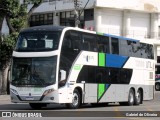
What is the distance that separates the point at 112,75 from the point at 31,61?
5603 millimetres

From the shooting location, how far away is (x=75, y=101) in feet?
77.8

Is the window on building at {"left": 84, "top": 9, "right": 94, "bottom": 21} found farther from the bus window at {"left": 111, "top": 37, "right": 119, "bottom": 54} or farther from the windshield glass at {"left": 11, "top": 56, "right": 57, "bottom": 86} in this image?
the windshield glass at {"left": 11, "top": 56, "right": 57, "bottom": 86}

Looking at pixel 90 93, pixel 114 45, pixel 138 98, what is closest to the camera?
pixel 90 93

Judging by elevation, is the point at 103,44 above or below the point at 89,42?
below

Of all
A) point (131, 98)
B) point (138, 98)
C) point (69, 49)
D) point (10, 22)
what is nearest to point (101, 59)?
point (69, 49)

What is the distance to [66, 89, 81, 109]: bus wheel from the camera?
23406mm

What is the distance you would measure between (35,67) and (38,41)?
1.20 meters

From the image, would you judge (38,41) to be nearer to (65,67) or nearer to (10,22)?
(65,67)

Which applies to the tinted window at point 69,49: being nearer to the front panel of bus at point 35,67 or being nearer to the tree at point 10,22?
the front panel of bus at point 35,67

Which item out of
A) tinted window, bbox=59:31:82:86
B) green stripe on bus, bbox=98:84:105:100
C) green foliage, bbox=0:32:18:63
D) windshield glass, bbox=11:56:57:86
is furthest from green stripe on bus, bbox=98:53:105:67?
green foliage, bbox=0:32:18:63

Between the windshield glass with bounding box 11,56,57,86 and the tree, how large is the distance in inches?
534

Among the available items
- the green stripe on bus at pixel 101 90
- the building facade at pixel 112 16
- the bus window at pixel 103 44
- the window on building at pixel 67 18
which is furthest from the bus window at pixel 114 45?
the window on building at pixel 67 18

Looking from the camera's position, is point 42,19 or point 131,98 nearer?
point 131,98

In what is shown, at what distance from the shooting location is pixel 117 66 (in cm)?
2719
